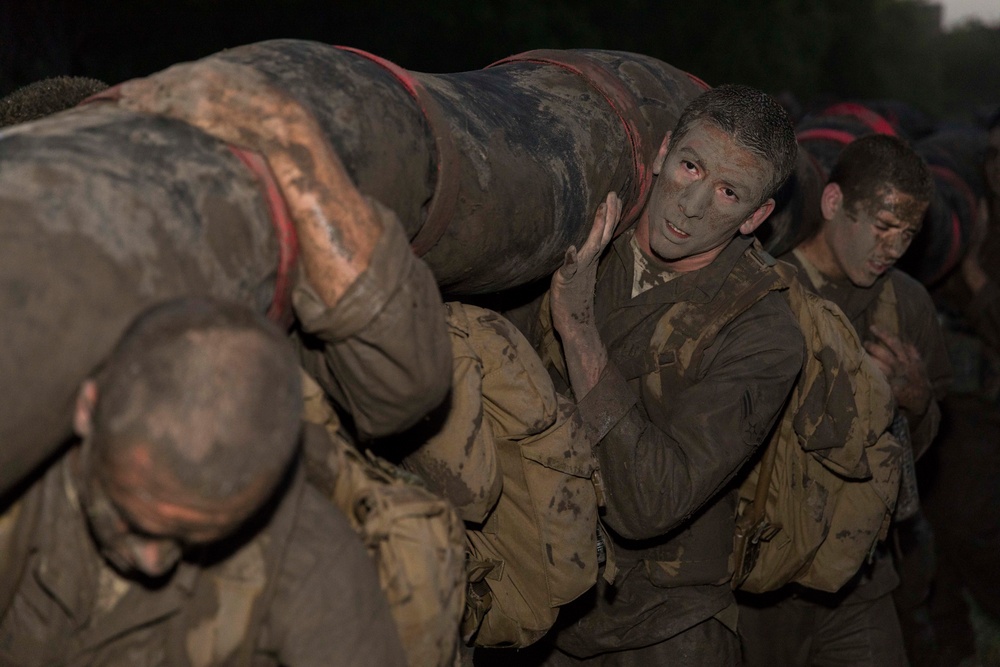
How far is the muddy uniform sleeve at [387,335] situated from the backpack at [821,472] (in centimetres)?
161

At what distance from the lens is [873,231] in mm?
4059

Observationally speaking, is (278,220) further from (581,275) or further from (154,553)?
(581,275)

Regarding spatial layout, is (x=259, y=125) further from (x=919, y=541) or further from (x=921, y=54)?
(x=921, y=54)

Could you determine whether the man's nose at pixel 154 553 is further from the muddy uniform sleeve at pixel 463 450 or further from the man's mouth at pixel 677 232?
the man's mouth at pixel 677 232

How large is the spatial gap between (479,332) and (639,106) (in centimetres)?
84

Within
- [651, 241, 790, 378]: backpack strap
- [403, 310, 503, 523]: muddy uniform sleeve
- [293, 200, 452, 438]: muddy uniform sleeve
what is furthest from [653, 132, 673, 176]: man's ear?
[293, 200, 452, 438]: muddy uniform sleeve

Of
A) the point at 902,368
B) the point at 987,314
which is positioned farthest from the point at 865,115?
the point at 902,368

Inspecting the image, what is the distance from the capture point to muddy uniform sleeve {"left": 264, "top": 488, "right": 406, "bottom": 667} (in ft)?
5.77

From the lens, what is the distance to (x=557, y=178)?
2.46 meters

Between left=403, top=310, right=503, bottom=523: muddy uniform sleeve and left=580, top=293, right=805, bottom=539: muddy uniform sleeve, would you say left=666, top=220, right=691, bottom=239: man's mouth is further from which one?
left=403, top=310, right=503, bottom=523: muddy uniform sleeve

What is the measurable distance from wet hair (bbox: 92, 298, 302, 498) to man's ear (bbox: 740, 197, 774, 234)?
1956mm

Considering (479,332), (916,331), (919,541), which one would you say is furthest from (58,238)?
(919,541)

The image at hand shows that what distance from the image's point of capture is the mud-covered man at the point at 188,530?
1.43 metres

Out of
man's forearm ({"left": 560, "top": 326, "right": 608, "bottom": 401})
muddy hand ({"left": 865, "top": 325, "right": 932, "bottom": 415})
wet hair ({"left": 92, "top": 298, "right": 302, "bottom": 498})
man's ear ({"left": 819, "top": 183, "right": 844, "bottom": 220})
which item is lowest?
muddy hand ({"left": 865, "top": 325, "right": 932, "bottom": 415})
